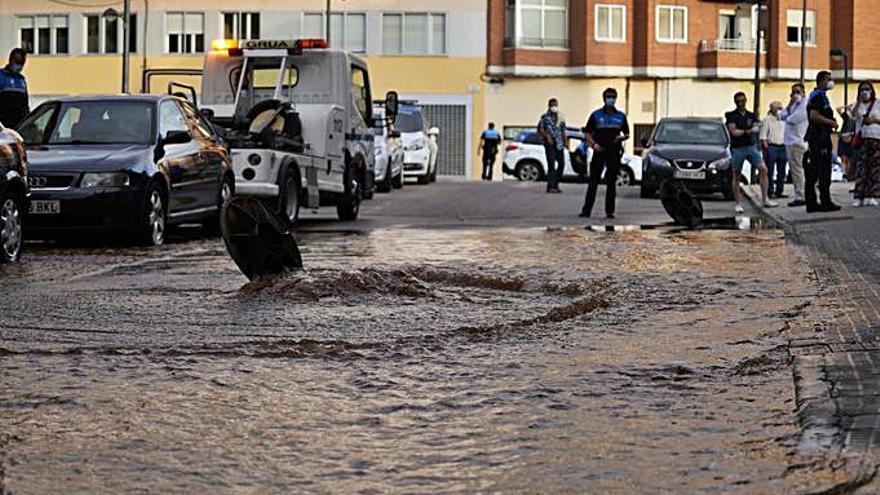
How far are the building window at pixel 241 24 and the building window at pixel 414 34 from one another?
15.1 feet

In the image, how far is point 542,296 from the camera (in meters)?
11.4

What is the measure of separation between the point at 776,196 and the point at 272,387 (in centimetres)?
2242

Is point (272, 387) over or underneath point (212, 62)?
underneath

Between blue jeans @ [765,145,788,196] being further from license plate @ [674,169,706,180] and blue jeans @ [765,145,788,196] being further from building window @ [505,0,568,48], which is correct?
building window @ [505,0,568,48]

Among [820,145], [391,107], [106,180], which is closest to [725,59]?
[391,107]

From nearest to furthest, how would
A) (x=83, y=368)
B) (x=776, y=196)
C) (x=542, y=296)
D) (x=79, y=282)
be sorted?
(x=83, y=368), (x=542, y=296), (x=79, y=282), (x=776, y=196)

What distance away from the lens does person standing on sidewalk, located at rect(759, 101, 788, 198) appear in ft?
94.0

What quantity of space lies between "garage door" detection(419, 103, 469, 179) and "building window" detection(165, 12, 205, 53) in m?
8.35

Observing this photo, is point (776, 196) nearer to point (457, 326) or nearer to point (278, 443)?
point (457, 326)

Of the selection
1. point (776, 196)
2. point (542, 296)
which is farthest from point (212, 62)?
point (542, 296)

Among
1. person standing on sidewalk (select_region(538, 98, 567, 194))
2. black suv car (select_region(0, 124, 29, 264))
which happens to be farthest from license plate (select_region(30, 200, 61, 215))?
person standing on sidewalk (select_region(538, 98, 567, 194))

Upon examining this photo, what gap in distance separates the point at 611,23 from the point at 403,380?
54.0 metres

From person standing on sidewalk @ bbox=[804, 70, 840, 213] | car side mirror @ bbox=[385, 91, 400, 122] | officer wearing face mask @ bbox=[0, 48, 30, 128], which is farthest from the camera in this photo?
car side mirror @ bbox=[385, 91, 400, 122]

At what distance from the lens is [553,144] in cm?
3375
